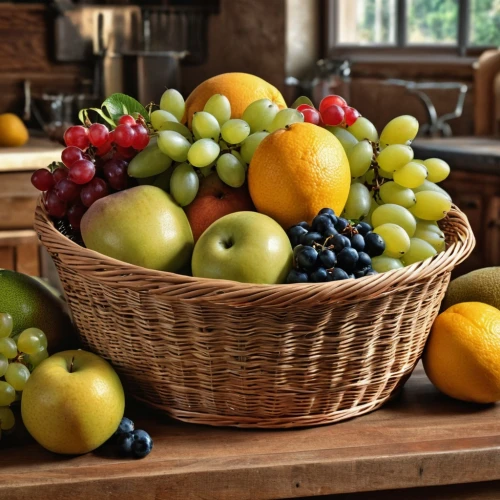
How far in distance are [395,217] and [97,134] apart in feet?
1.08

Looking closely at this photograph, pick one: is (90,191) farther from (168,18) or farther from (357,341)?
(168,18)

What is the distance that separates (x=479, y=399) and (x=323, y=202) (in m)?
0.26

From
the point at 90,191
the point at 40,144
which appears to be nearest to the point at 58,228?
the point at 90,191

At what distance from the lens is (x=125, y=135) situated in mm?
886

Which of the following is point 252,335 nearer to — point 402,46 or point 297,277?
point 297,277

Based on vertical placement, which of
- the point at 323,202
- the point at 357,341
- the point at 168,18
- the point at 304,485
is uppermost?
the point at 168,18

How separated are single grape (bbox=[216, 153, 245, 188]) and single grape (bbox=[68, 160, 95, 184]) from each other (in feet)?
0.44

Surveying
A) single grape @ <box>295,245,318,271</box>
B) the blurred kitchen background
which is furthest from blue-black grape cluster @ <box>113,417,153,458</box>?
the blurred kitchen background

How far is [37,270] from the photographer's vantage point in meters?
2.67

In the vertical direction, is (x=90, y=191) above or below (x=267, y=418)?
above

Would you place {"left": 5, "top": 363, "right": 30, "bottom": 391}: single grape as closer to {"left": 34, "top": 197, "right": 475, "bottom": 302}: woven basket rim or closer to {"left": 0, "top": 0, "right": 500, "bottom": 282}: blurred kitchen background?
{"left": 34, "top": 197, "right": 475, "bottom": 302}: woven basket rim

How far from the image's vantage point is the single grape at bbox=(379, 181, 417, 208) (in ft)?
2.97

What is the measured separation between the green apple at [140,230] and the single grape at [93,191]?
4 cm

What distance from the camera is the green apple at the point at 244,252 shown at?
2.50 feet
